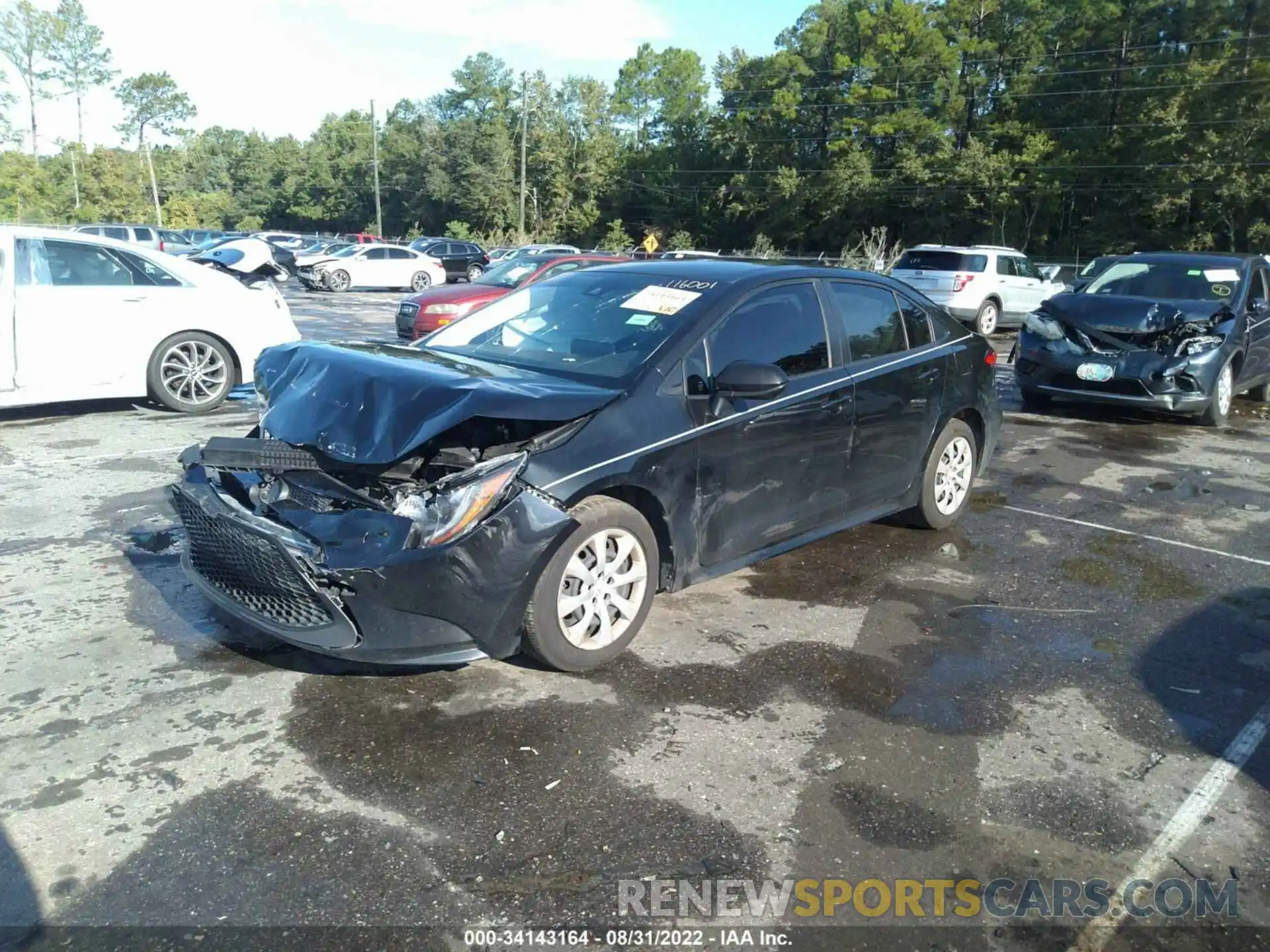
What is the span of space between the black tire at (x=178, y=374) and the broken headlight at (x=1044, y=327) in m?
8.17

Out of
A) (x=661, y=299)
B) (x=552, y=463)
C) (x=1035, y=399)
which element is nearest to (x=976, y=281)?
(x=1035, y=399)

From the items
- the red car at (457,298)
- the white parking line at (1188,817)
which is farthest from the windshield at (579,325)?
the red car at (457,298)

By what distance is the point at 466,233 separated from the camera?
80875mm

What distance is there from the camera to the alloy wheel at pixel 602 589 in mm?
3908

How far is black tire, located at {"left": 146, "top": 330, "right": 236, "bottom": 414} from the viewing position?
28.7 feet

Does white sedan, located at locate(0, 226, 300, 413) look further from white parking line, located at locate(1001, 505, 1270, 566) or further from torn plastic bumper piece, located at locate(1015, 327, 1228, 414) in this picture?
torn plastic bumper piece, located at locate(1015, 327, 1228, 414)

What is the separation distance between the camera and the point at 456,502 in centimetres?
362

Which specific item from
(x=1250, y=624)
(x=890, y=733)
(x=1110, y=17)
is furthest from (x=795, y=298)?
(x=1110, y=17)

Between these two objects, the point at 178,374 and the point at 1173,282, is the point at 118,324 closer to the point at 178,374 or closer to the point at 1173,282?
the point at 178,374

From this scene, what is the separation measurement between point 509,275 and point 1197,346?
34.1 feet

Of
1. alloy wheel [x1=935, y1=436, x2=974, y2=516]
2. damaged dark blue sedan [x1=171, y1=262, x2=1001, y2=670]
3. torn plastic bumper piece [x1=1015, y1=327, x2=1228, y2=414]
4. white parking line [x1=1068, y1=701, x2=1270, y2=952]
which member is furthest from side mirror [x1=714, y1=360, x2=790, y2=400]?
torn plastic bumper piece [x1=1015, y1=327, x2=1228, y2=414]

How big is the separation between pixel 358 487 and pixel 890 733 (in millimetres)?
2240

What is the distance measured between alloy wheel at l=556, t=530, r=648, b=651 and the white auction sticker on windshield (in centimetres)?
124

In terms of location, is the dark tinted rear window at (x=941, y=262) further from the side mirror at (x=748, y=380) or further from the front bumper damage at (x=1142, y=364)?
the side mirror at (x=748, y=380)
